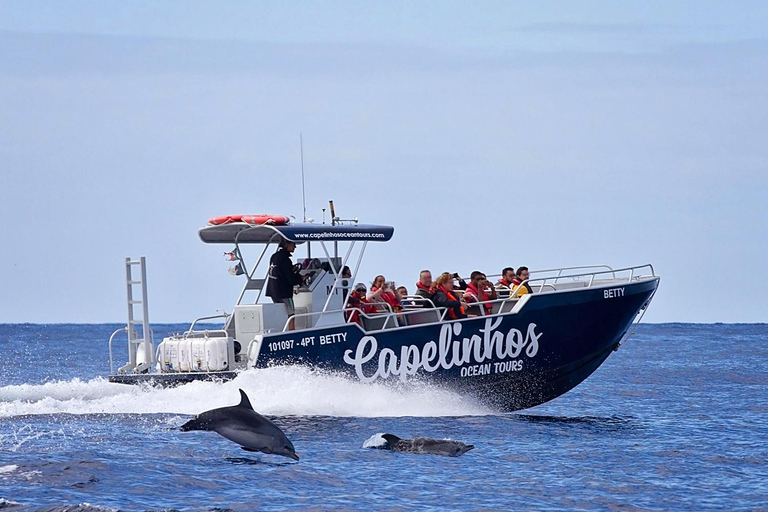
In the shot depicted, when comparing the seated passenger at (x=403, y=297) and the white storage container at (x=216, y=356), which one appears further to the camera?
the seated passenger at (x=403, y=297)

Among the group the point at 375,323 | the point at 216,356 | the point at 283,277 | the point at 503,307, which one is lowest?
the point at 216,356

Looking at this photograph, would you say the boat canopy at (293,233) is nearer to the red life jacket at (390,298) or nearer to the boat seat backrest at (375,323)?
the red life jacket at (390,298)

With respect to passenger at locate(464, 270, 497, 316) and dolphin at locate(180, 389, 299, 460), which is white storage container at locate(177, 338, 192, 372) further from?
passenger at locate(464, 270, 497, 316)

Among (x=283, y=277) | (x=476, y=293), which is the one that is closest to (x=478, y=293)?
(x=476, y=293)

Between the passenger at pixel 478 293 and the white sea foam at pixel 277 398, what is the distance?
1.46 m

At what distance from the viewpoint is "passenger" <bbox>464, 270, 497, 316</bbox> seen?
1678cm

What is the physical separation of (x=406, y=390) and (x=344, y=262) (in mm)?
2236

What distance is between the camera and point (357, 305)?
16.3 m

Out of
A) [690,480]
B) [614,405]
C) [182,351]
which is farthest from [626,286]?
[182,351]

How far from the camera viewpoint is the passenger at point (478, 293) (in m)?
16.8

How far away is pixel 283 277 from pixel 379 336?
1.73m

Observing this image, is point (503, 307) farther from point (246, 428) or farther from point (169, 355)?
point (246, 428)

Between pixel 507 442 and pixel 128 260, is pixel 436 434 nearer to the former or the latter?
pixel 507 442

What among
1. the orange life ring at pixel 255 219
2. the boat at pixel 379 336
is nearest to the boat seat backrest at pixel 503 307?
the boat at pixel 379 336
